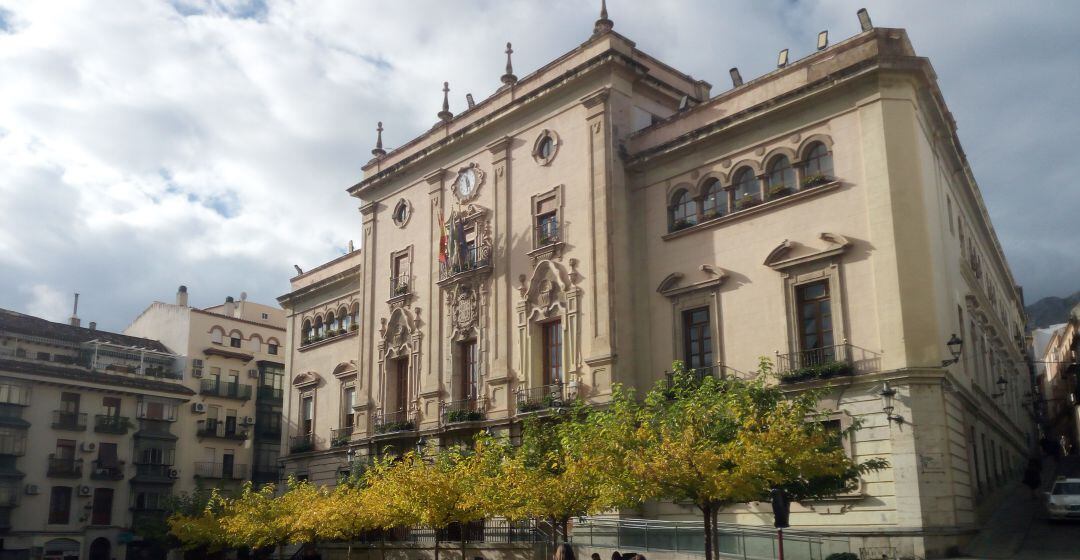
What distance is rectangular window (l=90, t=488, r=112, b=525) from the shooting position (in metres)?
51.2

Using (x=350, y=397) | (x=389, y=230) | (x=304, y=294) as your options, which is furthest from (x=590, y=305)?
(x=304, y=294)

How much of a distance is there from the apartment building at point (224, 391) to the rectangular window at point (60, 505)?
23.2ft

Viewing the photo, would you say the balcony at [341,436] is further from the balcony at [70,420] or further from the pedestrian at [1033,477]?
the pedestrian at [1033,477]

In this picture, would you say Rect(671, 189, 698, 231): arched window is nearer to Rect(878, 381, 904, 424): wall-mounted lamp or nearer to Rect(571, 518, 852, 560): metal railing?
Rect(878, 381, 904, 424): wall-mounted lamp

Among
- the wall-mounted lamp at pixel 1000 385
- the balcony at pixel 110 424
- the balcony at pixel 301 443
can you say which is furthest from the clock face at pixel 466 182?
the balcony at pixel 110 424

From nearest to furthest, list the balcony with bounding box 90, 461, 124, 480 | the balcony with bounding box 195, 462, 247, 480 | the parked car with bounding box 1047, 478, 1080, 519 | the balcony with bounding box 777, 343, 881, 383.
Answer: the balcony with bounding box 777, 343, 881, 383
the parked car with bounding box 1047, 478, 1080, 519
the balcony with bounding box 90, 461, 124, 480
the balcony with bounding box 195, 462, 247, 480

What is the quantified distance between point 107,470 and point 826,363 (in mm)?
40955

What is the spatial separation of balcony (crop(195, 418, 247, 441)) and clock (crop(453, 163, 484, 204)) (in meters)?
28.9

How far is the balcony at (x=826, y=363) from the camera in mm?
24891

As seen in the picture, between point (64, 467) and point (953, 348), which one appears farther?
point (64, 467)

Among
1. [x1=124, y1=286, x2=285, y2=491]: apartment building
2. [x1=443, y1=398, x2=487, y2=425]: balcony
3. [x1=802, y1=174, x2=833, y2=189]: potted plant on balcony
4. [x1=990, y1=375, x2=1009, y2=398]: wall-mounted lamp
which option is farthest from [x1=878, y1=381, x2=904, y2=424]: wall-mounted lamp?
[x1=124, y1=286, x2=285, y2=491]: apartment building

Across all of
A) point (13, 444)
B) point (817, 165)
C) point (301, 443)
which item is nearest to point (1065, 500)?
point (817, 165)

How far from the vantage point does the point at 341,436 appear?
1663 inches

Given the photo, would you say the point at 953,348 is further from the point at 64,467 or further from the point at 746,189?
the point at 64,467
